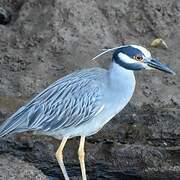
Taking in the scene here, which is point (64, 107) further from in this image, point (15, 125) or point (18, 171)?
point (18, 171)

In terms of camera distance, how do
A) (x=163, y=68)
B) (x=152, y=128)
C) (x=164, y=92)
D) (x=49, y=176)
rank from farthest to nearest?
(x=164, y=92), (x=152, y=128), (x=49, y=176), (x=163, y=68)

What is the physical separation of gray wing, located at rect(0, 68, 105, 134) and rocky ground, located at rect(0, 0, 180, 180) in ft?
1.79

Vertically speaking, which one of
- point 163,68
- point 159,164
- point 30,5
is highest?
point 163,68

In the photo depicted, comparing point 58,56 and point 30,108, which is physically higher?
point 30,108

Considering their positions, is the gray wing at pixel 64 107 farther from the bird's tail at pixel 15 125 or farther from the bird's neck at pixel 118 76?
the bird's neck at pixel 118 76

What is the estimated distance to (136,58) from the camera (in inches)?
252

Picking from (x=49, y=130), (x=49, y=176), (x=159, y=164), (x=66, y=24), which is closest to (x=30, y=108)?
(x=49, y=130)

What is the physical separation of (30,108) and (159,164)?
5.28 feet

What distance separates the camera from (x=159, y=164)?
284 inches

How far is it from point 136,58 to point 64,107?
818 millimetres

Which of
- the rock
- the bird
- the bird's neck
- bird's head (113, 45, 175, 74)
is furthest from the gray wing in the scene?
the rock

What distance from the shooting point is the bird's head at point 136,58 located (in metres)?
6.37

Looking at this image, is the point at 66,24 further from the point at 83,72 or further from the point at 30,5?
the point at 83,72

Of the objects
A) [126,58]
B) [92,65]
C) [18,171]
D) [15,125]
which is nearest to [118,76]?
[126,58]
